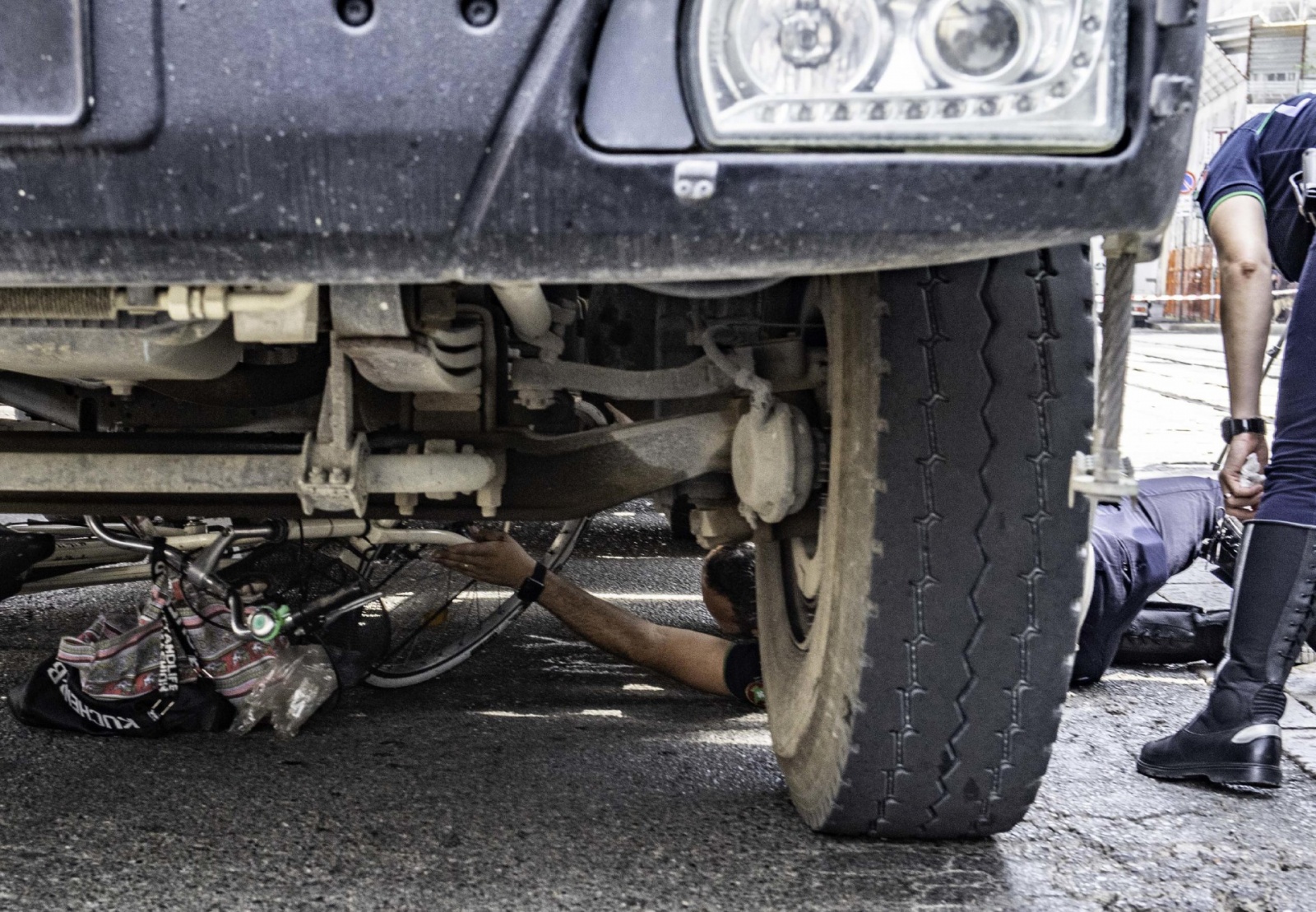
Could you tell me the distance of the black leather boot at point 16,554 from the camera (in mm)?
2639

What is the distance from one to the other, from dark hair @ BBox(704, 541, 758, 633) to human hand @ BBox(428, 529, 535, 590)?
0.45 metres

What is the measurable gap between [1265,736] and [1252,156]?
42.4 inches

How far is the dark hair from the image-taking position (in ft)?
9.46

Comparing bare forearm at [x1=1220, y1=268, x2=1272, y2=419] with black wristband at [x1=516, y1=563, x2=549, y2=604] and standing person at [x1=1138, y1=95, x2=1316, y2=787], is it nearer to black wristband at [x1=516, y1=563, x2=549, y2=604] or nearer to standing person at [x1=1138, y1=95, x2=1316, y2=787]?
standing person at [x1=1138, y1=95, x2=1316, y2=787]

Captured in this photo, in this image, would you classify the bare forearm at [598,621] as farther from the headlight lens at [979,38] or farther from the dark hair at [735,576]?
the headlight lens at [979,38]

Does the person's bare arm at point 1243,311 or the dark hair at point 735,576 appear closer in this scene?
the person's bare arm at point 1243,311

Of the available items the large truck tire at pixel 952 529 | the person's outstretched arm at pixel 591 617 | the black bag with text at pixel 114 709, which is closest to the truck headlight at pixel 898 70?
the large truck tire at pixel 952 529

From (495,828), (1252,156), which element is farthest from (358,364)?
(1252,156)

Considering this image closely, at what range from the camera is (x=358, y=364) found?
4.84ft

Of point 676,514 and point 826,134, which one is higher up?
point 826,134

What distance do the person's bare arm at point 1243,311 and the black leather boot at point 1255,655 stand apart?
132 mm

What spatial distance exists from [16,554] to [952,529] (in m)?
2.07

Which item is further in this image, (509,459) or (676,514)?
(676,514)

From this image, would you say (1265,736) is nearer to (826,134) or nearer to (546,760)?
(546,760)
